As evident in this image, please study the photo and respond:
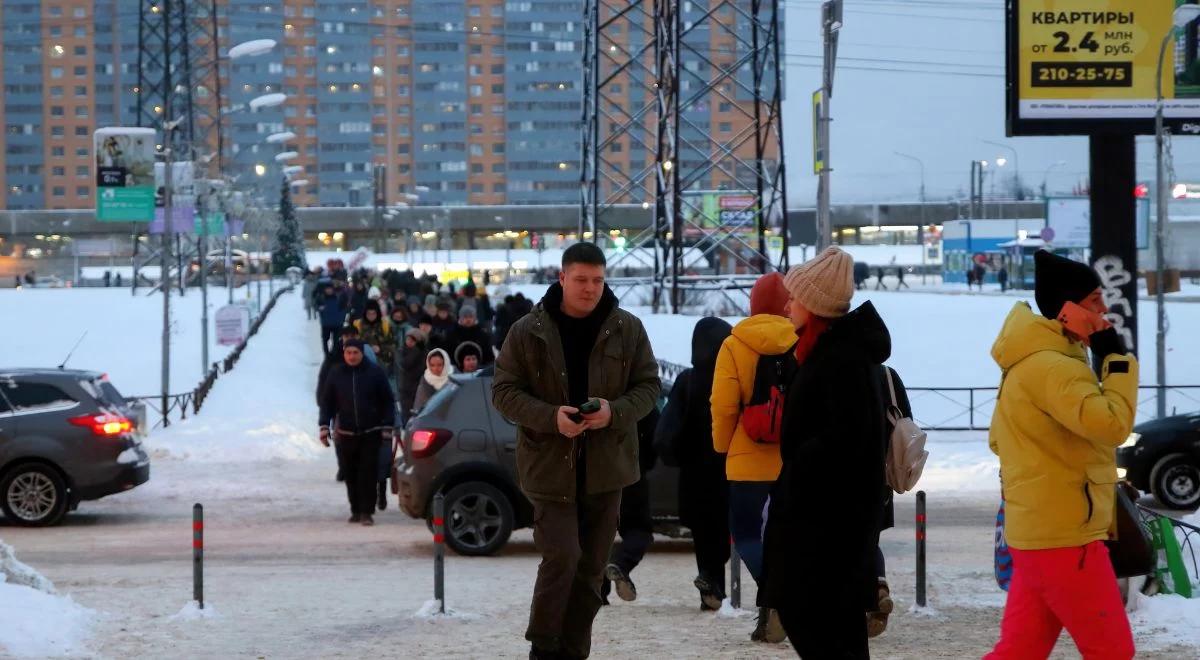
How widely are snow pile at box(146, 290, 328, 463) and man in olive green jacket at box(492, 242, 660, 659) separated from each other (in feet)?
51.3

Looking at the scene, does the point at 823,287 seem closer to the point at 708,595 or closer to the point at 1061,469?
the point at 1061,469

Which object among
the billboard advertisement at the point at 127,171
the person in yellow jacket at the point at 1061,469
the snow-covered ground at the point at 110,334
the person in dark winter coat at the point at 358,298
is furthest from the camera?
the person in dark winter coat at the point at 358,298

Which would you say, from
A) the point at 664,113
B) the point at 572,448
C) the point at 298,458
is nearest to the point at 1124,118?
the point at 298,458

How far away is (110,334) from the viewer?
4247 centimetres

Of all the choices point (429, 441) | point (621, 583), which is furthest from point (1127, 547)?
point (429, 441)

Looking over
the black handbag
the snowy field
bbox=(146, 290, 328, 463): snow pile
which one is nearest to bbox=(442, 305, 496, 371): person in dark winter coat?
the snowy field

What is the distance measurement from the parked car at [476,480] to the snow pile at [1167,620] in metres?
4.53

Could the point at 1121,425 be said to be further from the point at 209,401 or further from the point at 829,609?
the point at 209,401

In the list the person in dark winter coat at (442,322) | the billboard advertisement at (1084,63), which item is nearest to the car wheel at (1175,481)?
the billboard advertisement at (1084,63)

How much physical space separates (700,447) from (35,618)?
11.8ft

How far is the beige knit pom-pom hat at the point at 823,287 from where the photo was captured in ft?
17.9

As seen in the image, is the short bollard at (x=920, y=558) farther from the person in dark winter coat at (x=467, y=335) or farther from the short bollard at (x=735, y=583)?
the person in dark winter coat at (x=467, y=335)

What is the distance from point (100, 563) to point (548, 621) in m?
7.06

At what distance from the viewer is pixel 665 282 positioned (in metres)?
44.0
